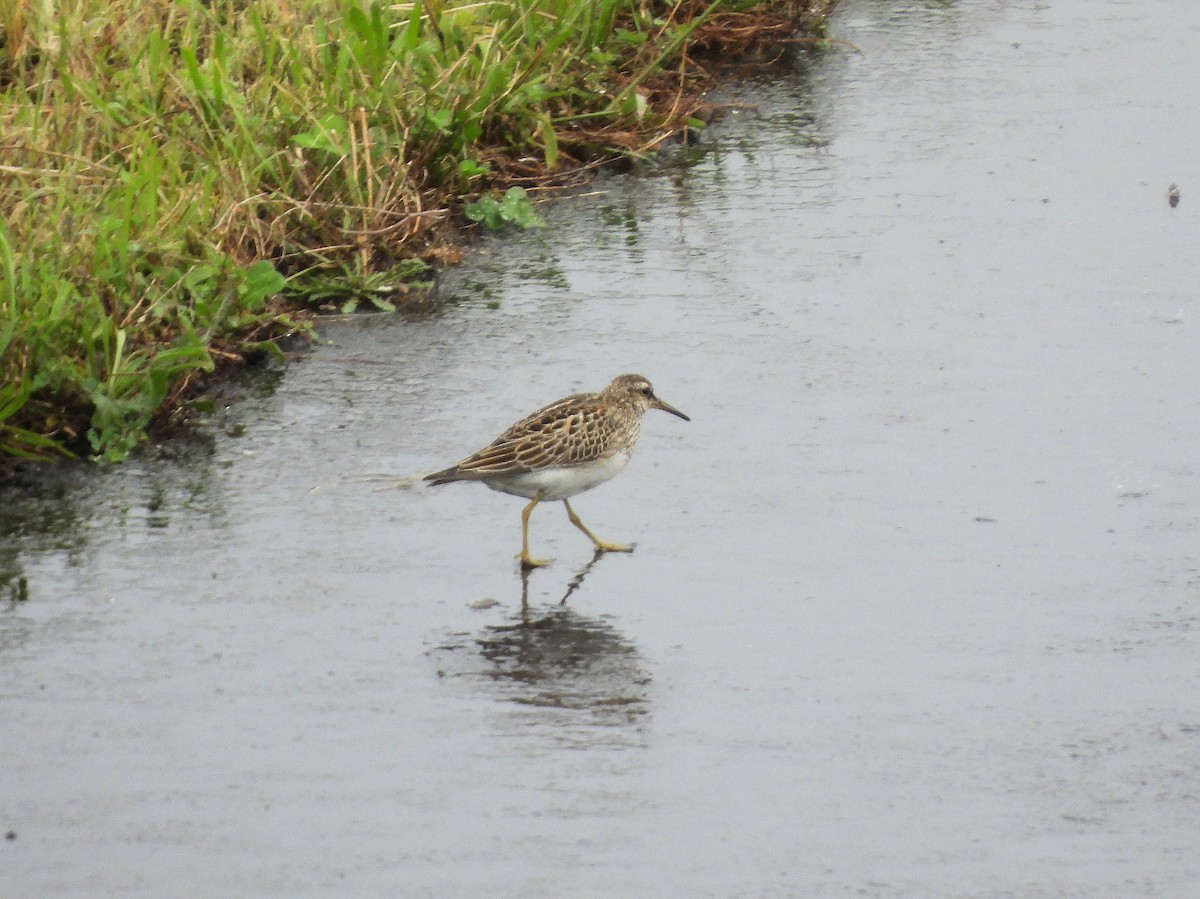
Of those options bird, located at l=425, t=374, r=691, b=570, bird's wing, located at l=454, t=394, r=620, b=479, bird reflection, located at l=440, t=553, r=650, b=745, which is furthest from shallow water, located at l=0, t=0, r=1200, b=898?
bird's wing, located at l=454, t=394, r=620, b=479

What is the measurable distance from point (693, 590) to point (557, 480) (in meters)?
0.72

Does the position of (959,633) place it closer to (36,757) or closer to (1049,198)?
(36,757)

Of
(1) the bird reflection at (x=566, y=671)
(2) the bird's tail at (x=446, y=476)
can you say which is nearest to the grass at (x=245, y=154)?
(2) the bird's tail at (x=446, y=476)

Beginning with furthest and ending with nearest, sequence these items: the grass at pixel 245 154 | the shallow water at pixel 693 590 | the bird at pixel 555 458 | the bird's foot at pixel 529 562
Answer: the grass at pixel 245 154
the bird at pixel 555 458
the bird's foot at pixel 529 562
the shallow water at pixel 693 590

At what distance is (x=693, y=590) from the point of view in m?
6.80

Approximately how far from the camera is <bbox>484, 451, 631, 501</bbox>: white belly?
7.20 meters

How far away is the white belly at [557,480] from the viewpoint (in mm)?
7203

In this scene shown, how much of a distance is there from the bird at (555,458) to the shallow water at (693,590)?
0.18 m

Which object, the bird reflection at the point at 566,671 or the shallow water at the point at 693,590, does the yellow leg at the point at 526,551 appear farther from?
the bird reflection at the point at 566,671

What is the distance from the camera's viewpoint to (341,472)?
7613 mm

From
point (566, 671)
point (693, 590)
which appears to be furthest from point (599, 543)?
point (566, 671)

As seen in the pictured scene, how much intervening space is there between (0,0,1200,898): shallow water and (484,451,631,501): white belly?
19 cm

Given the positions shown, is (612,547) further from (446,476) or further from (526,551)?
(446,476)

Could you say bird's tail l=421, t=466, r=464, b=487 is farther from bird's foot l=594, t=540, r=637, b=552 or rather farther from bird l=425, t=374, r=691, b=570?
bird's foot l=594, t=540, r=637, b=552
